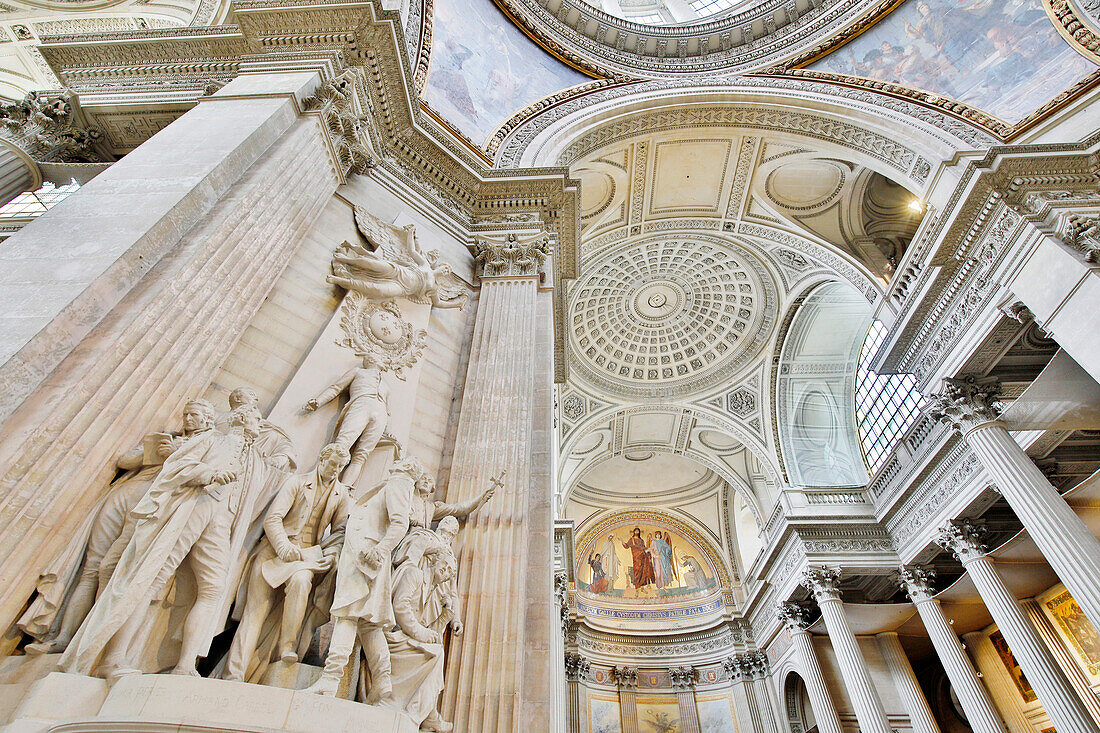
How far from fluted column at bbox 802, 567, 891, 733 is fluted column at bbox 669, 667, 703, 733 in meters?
7.39

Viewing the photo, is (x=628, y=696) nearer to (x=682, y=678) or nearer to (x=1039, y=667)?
(x=682, y=678)

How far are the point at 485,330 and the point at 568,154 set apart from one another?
18.6ft

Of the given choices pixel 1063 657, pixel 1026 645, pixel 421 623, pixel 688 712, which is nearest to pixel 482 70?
pixel 421 623

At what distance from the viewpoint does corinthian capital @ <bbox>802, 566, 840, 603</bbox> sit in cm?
1250

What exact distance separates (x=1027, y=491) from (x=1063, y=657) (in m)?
5.50

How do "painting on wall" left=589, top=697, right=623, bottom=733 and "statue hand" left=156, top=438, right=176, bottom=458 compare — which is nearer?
"statue hand" left=156, top=438, right=176, bottom=458

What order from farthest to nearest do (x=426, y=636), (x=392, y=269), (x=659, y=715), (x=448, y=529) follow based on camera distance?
(x=659, y=715)
(x=392, y=269)
(x=448, y=529)
(x=426, y=636)

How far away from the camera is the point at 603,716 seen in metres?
17.5

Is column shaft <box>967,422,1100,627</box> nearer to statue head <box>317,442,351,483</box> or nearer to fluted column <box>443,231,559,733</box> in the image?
fluted column <box>443,231,559,733</box>

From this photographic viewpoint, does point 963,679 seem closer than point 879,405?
Yes

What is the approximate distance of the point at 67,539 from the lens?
107 inches

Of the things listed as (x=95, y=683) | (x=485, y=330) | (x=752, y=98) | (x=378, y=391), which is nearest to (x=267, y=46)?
(x=485, y=330)

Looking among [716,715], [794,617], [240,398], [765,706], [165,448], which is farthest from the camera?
[716,715]

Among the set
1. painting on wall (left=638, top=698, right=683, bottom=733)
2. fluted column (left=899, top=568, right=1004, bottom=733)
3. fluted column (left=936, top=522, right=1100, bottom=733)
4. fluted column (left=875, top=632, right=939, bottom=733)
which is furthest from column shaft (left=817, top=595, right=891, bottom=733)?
painting on wall (left=638, top=698, right=683, bottom=733)
